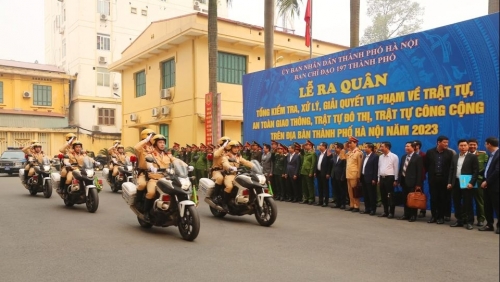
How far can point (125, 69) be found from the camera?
27641 mm

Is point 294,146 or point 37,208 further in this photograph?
point 294,146

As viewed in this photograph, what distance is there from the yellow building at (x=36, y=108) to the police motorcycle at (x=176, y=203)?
29.7 m

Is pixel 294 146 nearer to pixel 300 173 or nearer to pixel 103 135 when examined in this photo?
pixel 300 173

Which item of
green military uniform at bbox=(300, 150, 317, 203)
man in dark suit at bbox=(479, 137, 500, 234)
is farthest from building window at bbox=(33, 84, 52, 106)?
man in dark suit at bbox=(479, 137, 500, 234)

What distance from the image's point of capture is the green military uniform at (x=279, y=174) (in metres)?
13.2

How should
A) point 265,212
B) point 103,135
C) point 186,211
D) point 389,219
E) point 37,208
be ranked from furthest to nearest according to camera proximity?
point 103,135 → point 37,208 → point 389,219 → point 265,212 → point 186,211

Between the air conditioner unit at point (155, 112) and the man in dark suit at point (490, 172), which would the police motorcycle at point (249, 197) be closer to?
the man in dark suit at point (490, 172)

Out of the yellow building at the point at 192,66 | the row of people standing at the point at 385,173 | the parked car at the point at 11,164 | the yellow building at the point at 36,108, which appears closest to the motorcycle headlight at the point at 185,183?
the row of people standing at the point at 385,173

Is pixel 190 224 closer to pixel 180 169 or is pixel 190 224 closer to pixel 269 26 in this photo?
pixel 180 169

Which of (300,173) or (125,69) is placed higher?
(125,69)

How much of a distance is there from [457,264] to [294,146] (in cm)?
746

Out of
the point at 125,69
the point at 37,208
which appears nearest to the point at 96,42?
the point at 125,69

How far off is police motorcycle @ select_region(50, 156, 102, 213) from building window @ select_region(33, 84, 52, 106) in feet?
92.2

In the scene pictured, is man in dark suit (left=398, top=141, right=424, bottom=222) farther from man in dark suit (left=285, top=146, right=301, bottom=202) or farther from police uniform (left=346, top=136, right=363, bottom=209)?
man in dark suit (left=285, top=146, right=301, bottom=202)
